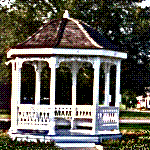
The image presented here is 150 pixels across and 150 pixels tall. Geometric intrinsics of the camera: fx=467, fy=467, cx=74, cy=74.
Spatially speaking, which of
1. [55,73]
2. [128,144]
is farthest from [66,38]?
[128,144]

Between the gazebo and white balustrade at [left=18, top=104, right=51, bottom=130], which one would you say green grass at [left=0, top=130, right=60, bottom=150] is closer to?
the gazebo

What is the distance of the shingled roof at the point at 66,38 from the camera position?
16.9 m

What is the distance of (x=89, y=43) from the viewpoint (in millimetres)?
17094

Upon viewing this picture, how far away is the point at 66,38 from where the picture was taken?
17438 millimetres

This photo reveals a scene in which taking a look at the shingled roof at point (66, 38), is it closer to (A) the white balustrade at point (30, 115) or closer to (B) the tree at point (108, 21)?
(A) the white balustrade at point (30, 115)

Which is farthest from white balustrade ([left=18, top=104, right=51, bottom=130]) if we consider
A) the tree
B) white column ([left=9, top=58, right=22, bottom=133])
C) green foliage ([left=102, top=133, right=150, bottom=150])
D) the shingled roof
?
the tree

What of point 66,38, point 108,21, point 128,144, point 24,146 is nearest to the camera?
point 24,146

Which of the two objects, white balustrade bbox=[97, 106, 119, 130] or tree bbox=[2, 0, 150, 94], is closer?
white balustrade bbox=[97, 106, 119, 130]

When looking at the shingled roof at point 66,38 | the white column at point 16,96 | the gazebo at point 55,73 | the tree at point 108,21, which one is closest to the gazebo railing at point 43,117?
the gazebo at point 55,73

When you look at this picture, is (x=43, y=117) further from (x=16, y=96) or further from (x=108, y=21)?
(x=108, y=21)

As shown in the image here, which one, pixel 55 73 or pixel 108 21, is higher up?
pixel 108 21

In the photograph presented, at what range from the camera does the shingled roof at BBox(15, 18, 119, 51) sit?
1688 centimetres

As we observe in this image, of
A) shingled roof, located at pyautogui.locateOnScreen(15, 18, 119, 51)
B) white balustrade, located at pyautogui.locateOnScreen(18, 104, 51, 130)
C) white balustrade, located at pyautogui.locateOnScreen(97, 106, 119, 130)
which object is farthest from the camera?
white balustrade, located at pyautogui.locateOnScreen(18, 104, 51, 130)

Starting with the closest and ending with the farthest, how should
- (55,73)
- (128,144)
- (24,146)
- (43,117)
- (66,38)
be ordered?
1. (24,146)
2. (128,144)
3. (55,73)
4. (43,117)
5. (66,38)
